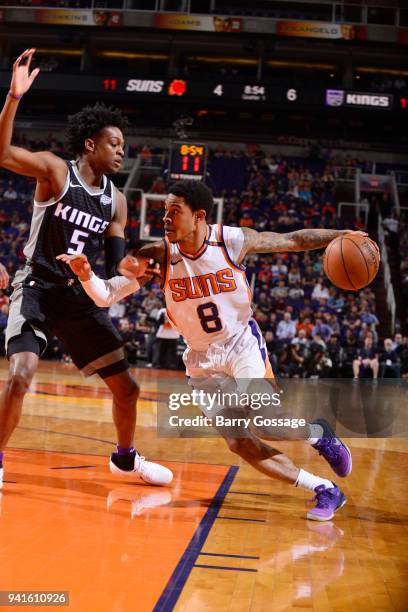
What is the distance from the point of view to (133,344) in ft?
52.4

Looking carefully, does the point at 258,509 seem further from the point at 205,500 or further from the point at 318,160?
the point at 318,160

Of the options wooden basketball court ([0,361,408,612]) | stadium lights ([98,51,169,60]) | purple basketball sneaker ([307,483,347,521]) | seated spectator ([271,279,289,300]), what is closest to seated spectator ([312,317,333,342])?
seated spectator ([271,279,289,300])

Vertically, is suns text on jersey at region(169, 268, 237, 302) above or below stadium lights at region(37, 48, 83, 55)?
below

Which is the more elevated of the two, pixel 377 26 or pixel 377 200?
pixel 377 26

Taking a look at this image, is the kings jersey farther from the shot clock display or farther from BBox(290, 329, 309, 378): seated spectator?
the shot clock display

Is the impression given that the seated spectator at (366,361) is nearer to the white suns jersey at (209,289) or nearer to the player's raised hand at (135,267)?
the white suns jersey at (209,289)

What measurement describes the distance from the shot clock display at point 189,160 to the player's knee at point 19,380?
41.5 feet

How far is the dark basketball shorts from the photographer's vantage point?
4.61 metres

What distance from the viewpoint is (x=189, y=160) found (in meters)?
16.7

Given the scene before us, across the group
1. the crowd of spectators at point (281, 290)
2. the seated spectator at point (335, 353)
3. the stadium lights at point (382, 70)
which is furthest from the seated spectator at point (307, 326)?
the stadium lights at point (382, 70)

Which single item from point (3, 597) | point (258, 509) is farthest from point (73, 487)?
point (3, 597)

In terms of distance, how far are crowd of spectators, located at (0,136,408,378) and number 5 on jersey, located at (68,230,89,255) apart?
10082 millimetres

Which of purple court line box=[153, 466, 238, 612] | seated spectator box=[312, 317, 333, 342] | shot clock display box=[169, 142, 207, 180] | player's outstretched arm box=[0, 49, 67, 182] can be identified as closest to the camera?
purple court line box=[153, 466, 238, 612]

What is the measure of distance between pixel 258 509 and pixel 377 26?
78.6 feet
